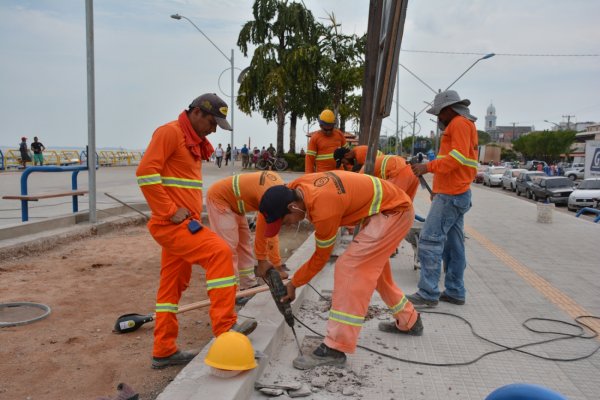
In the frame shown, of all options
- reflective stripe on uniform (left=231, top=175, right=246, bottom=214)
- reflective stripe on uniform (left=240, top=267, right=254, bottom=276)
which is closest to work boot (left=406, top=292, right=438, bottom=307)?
reflective stripe on uniform (left=240, top=267, right=254, bottom=276)

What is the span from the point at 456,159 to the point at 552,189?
67.6 feet

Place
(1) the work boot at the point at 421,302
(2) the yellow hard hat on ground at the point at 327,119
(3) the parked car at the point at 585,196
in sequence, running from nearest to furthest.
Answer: (1) the work boot at the point at 421,302 < (2) the yellow hard hat on ground at the point at 327,119 < (3) the parked car at the point at 585,196

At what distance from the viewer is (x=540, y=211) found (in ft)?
40.0

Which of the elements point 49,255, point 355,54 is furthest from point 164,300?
point 355,54

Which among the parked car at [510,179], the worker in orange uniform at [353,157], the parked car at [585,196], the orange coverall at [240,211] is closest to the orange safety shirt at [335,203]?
the orange coverall at [240,211]

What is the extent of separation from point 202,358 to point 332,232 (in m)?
1.21

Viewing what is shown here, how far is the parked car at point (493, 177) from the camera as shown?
34406 mm

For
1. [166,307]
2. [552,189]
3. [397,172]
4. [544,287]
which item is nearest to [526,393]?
[166,307]

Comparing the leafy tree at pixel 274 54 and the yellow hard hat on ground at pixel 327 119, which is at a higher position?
the leafy tree at pixel 274 54

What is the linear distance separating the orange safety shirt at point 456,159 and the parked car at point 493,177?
104 ft

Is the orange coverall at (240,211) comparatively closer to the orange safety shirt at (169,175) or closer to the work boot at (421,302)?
the orange safety shirt at (169,175)

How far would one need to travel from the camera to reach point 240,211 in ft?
15.5

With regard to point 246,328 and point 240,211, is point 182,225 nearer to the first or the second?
point 246,328

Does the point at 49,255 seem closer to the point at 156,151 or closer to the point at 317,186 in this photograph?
the point at 156,151
